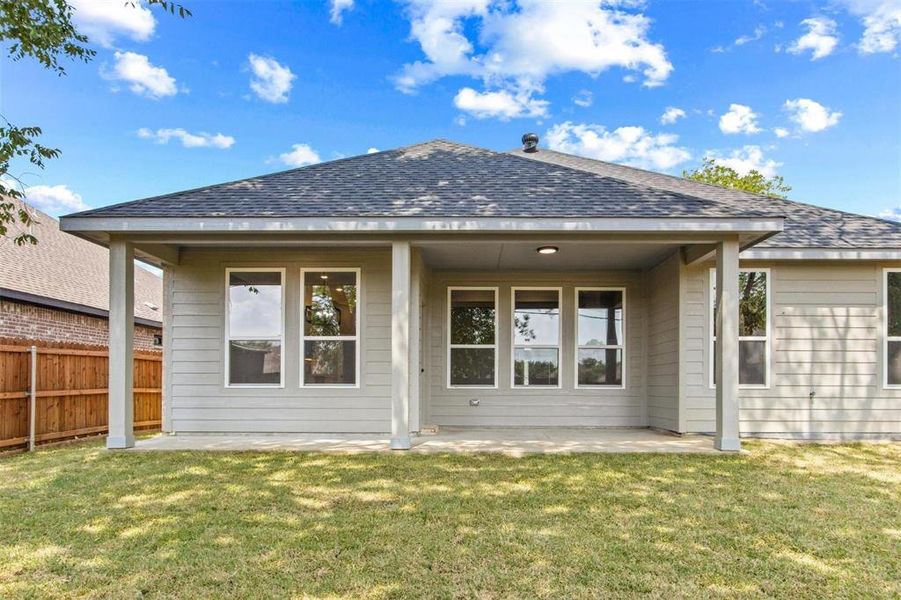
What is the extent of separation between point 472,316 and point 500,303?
467mm

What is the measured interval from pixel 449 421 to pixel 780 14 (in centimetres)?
1644

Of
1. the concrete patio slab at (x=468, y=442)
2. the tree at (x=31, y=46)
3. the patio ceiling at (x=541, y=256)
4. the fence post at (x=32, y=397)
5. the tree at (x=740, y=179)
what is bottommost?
the concrete patio slab at (x=468, y=442)

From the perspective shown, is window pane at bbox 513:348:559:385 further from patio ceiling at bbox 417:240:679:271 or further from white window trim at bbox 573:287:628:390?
patio ceiling at bbox 417:240:679:271

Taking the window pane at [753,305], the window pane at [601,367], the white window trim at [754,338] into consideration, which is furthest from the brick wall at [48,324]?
the window pane at [753,305]

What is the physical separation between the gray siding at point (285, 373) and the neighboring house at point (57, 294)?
403cm

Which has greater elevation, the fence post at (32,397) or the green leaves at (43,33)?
the green leaves at (43,33)

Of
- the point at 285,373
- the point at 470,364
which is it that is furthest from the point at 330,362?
the point at 470,364

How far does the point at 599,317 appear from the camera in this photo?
328 inches

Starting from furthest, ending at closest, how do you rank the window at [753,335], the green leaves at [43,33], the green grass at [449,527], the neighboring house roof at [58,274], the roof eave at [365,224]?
the neighboring house roof at [58,274], the window at [753,335], the green leaves at [43,33], the roof eave at [365,224], the green grass at [449,527]

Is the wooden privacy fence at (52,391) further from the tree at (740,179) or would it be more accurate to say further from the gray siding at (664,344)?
the tree at (740,179)

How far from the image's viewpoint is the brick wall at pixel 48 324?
29.9 ft

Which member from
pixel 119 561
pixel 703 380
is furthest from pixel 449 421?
pixel 119 561

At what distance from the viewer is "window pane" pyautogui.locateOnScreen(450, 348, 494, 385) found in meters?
8.33

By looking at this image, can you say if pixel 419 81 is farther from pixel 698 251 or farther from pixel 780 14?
pixel 698 251
